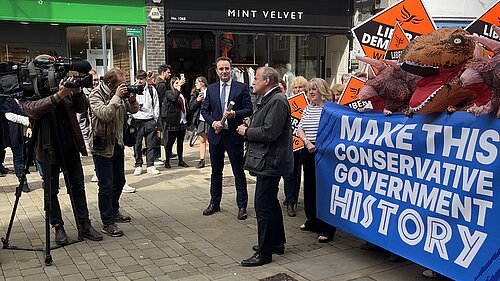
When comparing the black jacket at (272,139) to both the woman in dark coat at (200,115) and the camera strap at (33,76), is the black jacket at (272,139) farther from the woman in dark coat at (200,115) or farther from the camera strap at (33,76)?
the woman in dark coat at (200,115)

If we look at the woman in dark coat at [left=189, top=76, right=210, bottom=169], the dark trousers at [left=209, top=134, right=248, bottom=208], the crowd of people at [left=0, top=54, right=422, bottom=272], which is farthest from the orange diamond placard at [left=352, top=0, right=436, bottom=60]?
the woman in dark coat at [left=189, top=76, right=210, bottom=169]

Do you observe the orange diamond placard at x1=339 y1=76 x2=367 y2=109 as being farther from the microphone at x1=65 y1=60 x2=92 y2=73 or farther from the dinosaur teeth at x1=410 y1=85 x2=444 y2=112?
the microphone at x1=65 y1=60 x2=92 y2=73

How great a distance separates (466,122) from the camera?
11.5 feet

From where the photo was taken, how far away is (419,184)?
3.86 m

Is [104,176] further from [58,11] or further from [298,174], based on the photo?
[58,11]

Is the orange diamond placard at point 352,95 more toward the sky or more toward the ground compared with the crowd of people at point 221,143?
more toward the sky

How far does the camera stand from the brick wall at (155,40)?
39.4 feet

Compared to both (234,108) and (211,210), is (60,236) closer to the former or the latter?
(211,210)

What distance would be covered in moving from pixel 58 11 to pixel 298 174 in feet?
26.4

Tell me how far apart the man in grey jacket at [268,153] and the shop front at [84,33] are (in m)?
8.34

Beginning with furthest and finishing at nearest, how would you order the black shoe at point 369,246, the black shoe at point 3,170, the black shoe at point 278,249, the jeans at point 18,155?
the black shoe at point 3,170
the jeans at point 18,155
the black shoe at point 369,246
the black shoe at point 278,249

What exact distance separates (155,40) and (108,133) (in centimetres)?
747

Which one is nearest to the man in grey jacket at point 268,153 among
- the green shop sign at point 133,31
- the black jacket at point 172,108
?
the black jacket at point 172,108

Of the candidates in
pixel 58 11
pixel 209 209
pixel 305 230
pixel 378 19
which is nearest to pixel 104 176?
pixel 209 209
